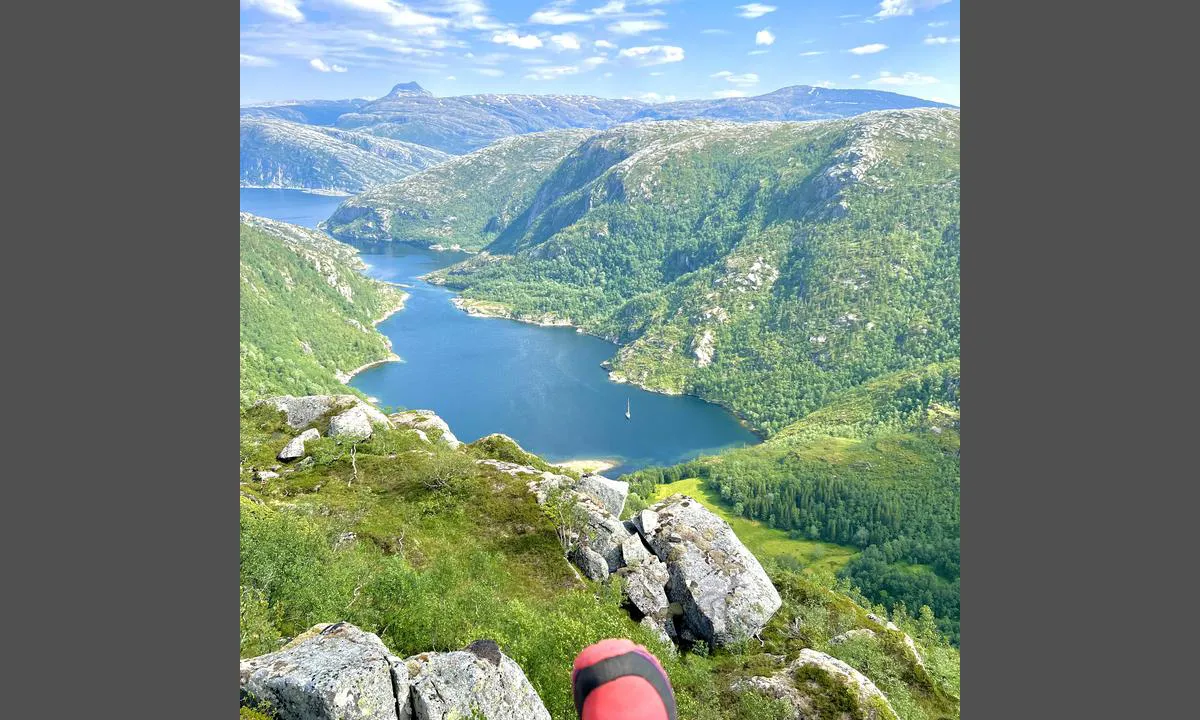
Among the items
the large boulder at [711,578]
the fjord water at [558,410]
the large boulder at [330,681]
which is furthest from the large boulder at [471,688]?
the fjord water at [558,410]

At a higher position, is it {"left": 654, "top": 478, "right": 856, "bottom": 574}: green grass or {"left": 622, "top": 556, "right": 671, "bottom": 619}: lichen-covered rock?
{"left": 622, "top": 556, "right": 671, "bottom": 619}: lichen-covered rock

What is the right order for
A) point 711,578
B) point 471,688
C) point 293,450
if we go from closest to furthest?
point 471,688 → point 711,578 → point 293,450

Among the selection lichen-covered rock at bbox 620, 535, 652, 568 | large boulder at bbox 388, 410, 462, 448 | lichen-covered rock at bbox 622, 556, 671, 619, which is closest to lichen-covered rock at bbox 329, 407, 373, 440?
large boulder at bbox 388, 410, 462, 448

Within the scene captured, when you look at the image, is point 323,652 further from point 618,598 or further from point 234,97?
point 618,598

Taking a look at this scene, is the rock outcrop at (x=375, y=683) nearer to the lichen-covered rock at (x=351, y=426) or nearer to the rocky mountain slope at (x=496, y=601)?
the rocky mountain slope at (x=496, y=601)

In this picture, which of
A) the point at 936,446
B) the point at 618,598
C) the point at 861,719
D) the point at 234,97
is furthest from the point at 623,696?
the point at 936,446

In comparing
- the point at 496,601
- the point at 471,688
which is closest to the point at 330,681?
the point at 471,688

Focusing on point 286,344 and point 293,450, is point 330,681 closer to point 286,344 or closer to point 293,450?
point 293,450

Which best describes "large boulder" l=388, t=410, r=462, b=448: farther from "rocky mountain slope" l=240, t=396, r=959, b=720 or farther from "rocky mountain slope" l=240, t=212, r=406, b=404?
"rocky mountain slope" l=240, t=212, r=406, b=404
